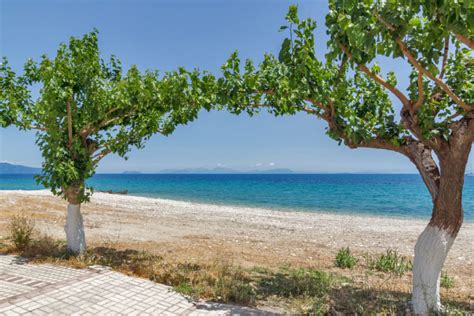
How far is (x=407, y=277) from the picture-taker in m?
9.05

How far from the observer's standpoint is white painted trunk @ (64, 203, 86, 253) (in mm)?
8781

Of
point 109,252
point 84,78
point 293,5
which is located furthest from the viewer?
point 109,252

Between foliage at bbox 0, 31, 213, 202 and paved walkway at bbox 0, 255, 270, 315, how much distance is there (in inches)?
91.5

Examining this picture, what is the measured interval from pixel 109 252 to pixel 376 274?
828cm

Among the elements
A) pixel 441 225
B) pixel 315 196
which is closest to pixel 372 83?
pixel 441 225

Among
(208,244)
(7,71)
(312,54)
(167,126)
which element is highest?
(7,71)

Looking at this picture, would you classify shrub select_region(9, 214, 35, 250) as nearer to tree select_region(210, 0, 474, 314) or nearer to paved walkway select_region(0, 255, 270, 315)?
paved walkway select_region(0, 255, 270, 315)

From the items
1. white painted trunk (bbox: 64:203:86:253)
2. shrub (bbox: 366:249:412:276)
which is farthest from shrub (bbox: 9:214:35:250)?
shrub (bbox: 366:249:412:276)

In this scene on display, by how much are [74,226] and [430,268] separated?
8.80 meters

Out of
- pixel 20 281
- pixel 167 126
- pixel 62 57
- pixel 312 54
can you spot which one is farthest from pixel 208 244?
pixel 312 54

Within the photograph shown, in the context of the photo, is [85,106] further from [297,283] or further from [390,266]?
[390,266]

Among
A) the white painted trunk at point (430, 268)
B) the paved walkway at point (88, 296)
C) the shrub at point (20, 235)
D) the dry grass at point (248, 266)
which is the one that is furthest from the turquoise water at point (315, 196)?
the paved walkway at point (88, 296)

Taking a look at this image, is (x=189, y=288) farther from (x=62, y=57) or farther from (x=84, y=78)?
(x=62, y=57)

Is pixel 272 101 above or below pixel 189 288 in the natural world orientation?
above
